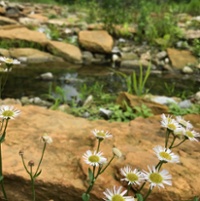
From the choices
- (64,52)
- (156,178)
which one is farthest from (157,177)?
(64,52)

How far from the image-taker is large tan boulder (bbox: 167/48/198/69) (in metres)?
6.50

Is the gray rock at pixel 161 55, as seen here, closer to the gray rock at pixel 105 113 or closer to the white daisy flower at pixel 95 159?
the gray rock at pixel 105 113

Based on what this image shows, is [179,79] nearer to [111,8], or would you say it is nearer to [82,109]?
[82,109]

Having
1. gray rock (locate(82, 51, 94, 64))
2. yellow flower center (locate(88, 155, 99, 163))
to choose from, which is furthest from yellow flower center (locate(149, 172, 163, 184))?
gray rock (locate(82, 51, 94, 64))

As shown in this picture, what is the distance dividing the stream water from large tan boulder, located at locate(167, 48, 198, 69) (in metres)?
0.44

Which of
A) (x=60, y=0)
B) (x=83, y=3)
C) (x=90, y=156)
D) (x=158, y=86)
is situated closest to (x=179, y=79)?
(x=158, y=86)

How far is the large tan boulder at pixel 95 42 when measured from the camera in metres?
7.01

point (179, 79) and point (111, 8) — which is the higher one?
point (111, 8)

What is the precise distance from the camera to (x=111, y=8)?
8.59 metres

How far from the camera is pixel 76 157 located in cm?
187

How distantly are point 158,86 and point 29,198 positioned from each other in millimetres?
3887

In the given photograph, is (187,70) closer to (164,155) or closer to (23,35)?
(23,35)

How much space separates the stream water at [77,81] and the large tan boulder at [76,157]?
2.20 meters

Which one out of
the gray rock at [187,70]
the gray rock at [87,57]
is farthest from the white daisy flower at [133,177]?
the gray rock at [87,57]
